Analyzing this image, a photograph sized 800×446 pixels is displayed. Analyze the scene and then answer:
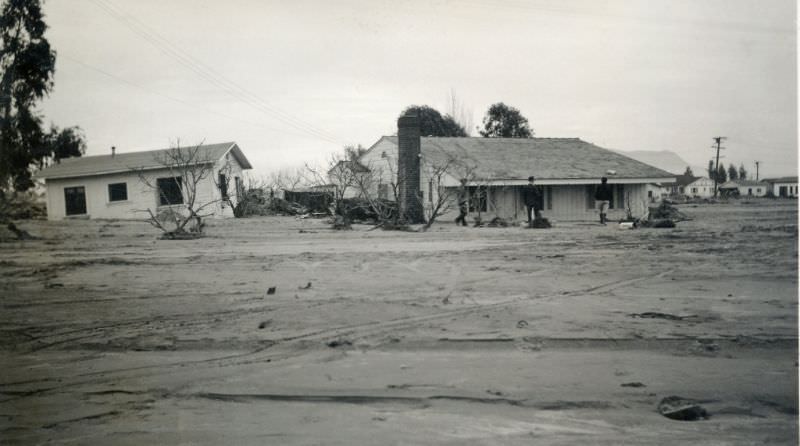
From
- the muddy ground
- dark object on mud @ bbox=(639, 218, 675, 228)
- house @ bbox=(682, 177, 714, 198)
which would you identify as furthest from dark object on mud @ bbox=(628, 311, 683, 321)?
dark object on mud @ bbox=(639, 218, 675, 228)

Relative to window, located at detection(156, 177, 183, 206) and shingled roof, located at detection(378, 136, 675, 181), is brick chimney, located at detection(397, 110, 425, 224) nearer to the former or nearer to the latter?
shingled roof, located at detection(378, 136, 675, 181)

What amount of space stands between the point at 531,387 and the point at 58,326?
4.24 metres

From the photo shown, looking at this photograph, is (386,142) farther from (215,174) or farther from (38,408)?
(38,408)

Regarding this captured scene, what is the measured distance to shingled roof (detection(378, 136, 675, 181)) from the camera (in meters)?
9.98

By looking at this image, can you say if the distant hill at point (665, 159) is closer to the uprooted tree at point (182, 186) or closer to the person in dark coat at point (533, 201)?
the uprooted tree at point (182, 186)

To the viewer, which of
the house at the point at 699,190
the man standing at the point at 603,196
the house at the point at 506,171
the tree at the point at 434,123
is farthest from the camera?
the house at the point at 699,190

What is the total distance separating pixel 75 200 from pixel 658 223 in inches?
430

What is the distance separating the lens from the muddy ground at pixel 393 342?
343 cm

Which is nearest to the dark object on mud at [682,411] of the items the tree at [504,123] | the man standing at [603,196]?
the tree at [504,123]

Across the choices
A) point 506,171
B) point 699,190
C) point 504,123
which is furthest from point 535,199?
point 504,123

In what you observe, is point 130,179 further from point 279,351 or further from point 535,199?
point 535,199

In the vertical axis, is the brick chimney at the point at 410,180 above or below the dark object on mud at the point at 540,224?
above

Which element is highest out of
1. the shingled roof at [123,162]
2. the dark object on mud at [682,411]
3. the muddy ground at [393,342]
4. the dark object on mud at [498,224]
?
the shingled roof at [123,162]

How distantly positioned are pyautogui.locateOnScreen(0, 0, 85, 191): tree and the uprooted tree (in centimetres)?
121
